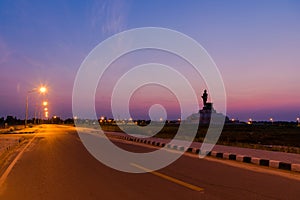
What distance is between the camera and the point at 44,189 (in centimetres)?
866

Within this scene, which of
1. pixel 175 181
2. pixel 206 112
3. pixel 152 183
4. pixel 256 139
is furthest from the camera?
pixel 206 112

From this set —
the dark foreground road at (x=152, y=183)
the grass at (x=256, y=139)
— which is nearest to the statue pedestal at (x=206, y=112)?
the grass at (x=256, y=139)

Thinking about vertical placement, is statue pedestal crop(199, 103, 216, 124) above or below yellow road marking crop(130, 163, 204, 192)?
above

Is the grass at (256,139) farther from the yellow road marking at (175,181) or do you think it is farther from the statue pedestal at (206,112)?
the statue pedestal at (206,112)

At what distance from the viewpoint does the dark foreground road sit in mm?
7746

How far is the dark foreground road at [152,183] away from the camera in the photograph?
25.4ft

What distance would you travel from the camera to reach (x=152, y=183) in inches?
362

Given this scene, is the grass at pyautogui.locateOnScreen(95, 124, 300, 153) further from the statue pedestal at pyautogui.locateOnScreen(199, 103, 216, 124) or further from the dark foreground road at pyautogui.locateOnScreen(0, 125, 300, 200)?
the statue pedestal at pyautogui.locateOnScreen(199, 103, 216, 124)

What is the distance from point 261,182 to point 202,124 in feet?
371

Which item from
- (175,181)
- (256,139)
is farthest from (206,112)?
(175,181)

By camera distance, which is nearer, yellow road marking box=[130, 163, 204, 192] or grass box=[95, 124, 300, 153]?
yellow road marking box=[130, 163, 204, 192]

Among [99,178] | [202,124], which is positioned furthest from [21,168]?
[202,124]

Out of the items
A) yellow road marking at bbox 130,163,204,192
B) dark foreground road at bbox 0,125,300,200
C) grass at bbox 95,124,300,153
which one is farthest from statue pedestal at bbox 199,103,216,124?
yellow road marking at bbox 130,163,204,192

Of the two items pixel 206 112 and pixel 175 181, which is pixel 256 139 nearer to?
pixel 175 181
